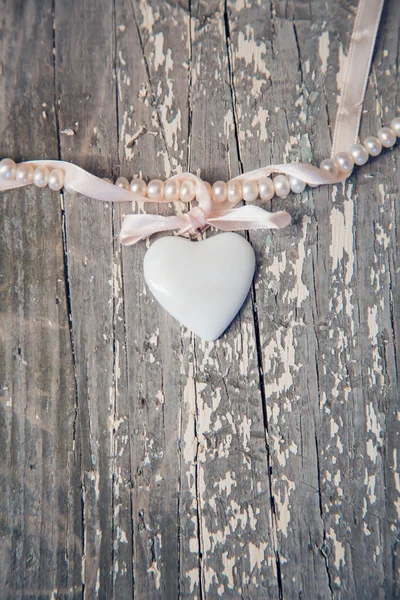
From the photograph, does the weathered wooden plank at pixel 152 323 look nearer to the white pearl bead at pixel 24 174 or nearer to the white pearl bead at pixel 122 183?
the white pearl bead at pixel 122 183

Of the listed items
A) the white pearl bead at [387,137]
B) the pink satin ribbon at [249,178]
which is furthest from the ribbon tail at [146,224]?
the white pearl bead at [387,137]

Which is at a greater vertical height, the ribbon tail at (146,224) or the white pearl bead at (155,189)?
the white pearl bead at (155,189)

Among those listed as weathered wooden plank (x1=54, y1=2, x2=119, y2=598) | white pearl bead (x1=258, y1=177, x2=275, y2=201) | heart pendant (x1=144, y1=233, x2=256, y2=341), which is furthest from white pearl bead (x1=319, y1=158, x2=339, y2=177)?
weathered wooden plank (x1=54, y1=2, x2=119, y2=598)

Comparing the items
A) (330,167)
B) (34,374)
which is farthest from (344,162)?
(34,374)

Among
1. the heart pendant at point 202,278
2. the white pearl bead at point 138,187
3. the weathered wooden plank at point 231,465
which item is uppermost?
the white pearl bead at point 138,187

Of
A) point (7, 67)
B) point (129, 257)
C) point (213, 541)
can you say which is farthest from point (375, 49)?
point (213, 541)

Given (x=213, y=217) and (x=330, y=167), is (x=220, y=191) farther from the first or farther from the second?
(x=330, y=167)

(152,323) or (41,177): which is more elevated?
(41,177)

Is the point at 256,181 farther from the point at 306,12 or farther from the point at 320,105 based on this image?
the point at 306,12
